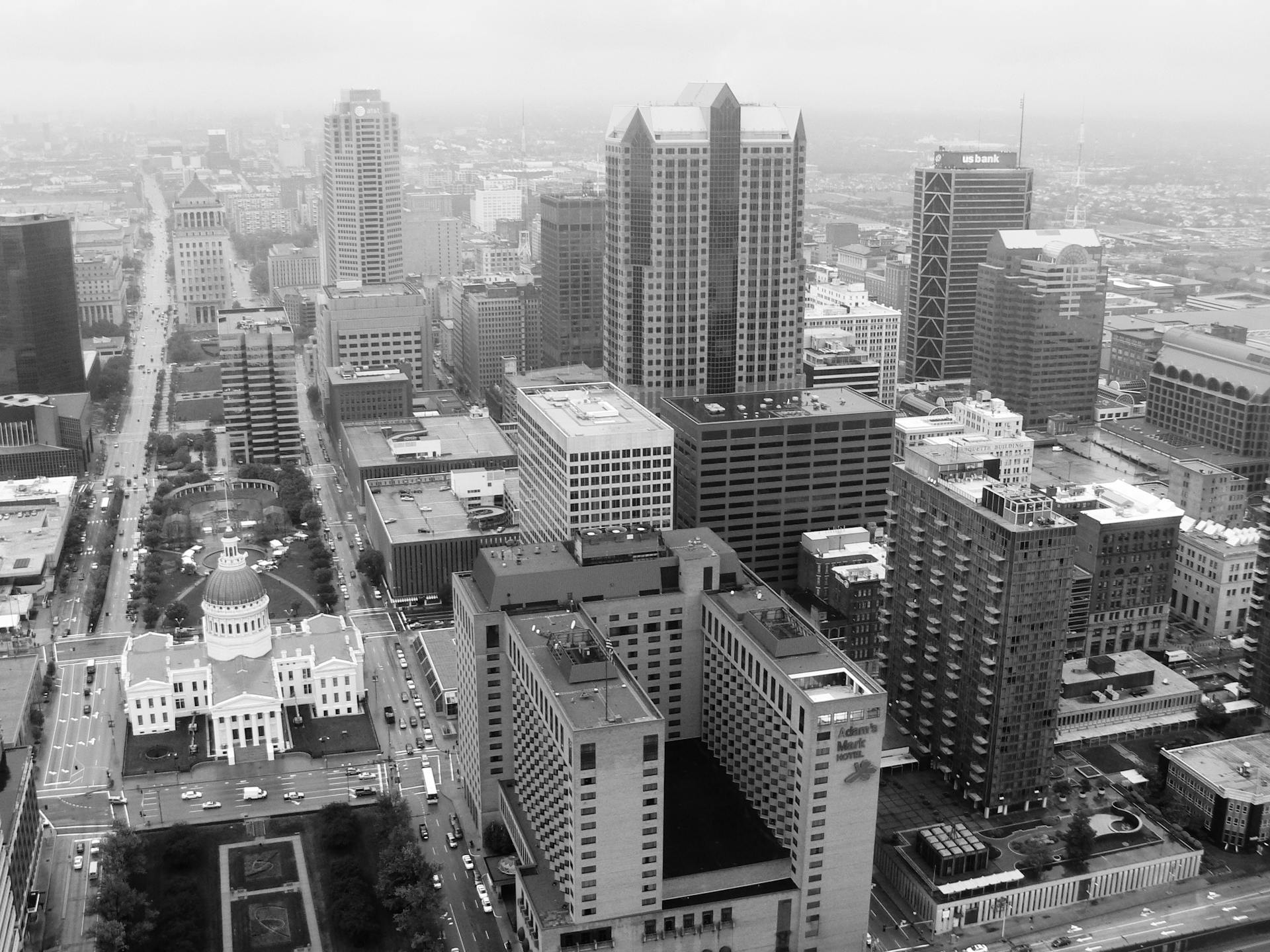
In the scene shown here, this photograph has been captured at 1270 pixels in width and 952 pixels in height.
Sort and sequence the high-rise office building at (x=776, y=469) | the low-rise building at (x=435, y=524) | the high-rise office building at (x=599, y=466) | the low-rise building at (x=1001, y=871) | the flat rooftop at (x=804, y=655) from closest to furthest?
1. the flat rooftop at (x=804, y=655)
2. the low-rise building at (x=1001, y=871)
3. the high-rise office building at (x=599, y=466)
4. the high-rise office building at (x=776, y=469)
5. the low-rise building at (x=435, y=524)

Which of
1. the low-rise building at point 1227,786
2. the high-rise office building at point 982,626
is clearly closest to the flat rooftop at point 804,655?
the high-rise office building at point 982,626

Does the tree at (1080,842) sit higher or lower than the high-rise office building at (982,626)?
lower

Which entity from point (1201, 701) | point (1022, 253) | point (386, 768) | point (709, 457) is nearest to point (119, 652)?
point (386, 768)

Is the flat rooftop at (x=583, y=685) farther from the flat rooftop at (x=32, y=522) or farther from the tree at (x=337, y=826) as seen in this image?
the flat rooftop at (x=32, y=522)

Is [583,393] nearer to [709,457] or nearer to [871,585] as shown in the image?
[709,457]

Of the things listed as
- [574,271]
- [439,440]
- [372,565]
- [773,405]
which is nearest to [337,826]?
[372,565]

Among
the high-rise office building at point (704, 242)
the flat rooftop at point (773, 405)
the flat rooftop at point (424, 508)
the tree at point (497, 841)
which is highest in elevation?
the high-rise office building at point (704, 242)

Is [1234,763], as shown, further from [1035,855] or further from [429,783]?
[429,783]
